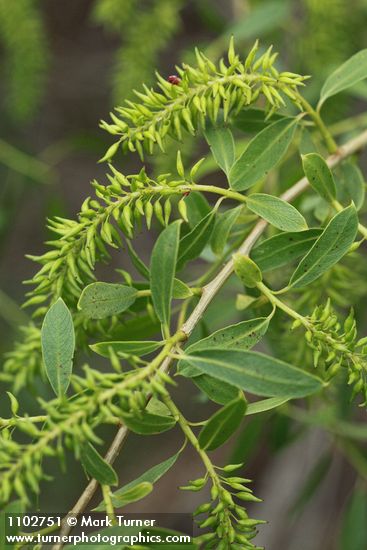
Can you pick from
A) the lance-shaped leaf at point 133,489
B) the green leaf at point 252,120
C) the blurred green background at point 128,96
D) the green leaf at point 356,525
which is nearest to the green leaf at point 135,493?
the lance-shaped leaf at point 133,489

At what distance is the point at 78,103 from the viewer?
2.17m

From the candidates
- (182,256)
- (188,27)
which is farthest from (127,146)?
(188,27)

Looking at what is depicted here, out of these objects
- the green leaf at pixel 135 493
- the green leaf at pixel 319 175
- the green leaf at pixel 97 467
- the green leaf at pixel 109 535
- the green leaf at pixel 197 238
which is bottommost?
the green leaf at pixel 109 535

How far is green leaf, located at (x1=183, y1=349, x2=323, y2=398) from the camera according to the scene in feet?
1.68

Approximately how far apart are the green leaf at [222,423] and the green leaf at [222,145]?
0.23 m

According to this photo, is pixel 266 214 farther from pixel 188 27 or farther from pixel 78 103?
pixel 78 103

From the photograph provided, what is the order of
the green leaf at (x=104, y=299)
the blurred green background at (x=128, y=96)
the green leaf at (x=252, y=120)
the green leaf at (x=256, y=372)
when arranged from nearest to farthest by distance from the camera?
the green leaf at (x=256, y=372) → the green leaf at (x=104, y=299) → the green leaf at (x=252, y=120) → the blurred green background at (x=128, y=96)

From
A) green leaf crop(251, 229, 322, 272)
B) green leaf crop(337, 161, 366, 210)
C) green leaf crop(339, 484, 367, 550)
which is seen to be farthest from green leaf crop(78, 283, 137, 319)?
green leaf crop(339, 484, 367, 550)

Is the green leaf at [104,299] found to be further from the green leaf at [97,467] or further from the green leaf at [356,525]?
the green leaf at [356,525]

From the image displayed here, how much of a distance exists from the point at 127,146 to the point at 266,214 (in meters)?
0.13

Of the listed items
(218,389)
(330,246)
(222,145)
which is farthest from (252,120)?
(218,389)

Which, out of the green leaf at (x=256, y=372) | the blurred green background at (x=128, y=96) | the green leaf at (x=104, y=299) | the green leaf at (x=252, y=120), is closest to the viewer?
the green leaf at (x=256, y=372)

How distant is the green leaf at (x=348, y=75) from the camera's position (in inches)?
29.5

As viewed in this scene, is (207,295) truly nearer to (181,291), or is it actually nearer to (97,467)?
(181,291)
